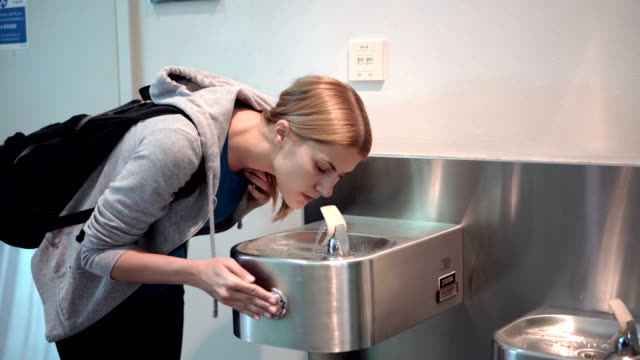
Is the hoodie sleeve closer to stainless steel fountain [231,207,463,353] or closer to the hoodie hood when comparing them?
the hoodie hood

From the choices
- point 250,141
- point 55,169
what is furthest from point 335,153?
point 55,169

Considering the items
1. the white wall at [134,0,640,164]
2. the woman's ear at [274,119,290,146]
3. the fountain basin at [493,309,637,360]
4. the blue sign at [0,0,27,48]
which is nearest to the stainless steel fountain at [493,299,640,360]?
the fountain basin at [493,309,637,360]

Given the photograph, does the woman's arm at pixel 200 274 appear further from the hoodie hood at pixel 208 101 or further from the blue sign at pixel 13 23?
the blue sign at pixel 13 23

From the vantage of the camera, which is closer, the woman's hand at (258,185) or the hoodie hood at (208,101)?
the hoodie hood at (208,101)

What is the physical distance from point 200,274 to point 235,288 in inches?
2.2

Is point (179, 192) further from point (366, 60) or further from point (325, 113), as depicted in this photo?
point (366, 60)

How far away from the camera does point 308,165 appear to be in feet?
3.71

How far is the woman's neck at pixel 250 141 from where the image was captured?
118 cm

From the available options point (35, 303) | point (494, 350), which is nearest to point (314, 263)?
point (494, 350)

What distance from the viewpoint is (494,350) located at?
3.48ft

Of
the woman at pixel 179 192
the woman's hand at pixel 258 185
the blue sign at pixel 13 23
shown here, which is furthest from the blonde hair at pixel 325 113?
the blue sign at pixel 13 23

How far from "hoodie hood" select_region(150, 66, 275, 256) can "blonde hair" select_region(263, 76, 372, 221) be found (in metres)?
0.08

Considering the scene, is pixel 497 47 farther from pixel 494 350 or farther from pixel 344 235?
pixel 494 350

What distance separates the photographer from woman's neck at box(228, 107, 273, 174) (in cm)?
118
